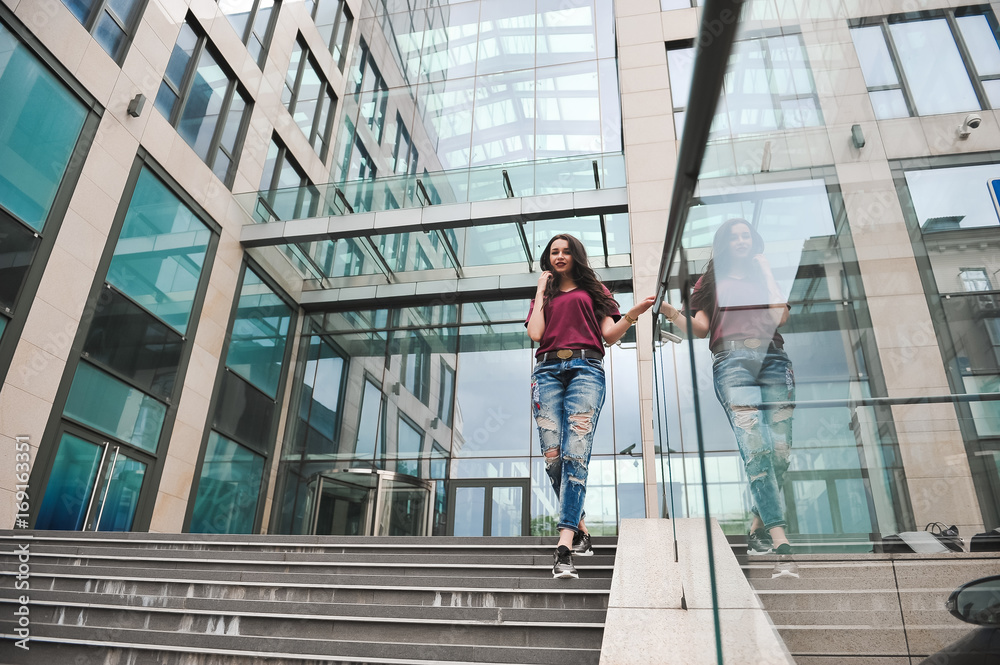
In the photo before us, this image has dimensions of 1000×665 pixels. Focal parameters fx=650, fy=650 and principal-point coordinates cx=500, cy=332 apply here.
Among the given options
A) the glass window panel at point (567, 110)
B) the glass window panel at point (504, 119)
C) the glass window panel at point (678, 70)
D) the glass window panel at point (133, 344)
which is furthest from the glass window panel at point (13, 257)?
the glass window panel at point (678, 70)

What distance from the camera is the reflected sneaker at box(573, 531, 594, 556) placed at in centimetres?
360

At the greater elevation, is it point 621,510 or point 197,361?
point 197,361

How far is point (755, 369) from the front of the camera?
4.99 feet

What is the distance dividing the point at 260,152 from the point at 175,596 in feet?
35.9

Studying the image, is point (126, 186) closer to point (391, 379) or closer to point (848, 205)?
point (391, 379)

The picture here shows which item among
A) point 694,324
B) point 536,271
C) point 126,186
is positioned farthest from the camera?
point 536,271

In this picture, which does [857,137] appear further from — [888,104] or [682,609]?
[682,609]

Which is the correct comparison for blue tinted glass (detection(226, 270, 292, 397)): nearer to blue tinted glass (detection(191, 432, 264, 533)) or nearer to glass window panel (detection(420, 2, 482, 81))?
blue tinted glass (detection(191, 432, 264, 533))

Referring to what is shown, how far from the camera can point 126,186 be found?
9273 millimetres

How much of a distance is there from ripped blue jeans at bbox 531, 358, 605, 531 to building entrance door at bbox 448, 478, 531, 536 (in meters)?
7.72


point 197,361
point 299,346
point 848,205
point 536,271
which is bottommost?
point 848,205

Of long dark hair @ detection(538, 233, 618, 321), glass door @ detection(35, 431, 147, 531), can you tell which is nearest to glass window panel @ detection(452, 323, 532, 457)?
glass door @ detection(35, 431, 147, 531)

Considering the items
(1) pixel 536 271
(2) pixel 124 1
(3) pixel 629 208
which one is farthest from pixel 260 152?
(3) pixel 629 208

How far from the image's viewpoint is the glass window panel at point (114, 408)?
8.32m
